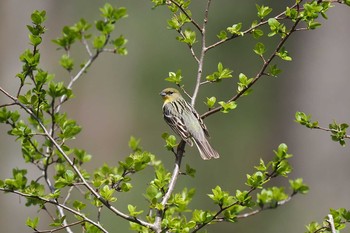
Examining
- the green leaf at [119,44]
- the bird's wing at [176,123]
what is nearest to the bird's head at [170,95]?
the bird's wing at [176,123]

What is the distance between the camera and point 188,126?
333cm

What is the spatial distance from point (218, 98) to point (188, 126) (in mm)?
8065

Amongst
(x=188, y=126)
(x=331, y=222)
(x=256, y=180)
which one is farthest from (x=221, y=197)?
(x=188, y=126)

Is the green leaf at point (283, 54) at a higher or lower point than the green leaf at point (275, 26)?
lower

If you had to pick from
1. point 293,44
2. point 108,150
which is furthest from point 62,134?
point 108,150

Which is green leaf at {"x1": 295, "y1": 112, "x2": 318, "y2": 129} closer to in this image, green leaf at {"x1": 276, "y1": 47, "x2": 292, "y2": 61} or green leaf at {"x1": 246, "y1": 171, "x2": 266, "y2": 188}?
green leaf at {"x1": 276, "y1": 47, "x2": 292, "y2": 61}

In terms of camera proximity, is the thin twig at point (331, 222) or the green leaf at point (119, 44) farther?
the green leaf at point (119, 44)

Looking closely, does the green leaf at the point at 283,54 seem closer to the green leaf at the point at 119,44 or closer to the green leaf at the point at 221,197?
the green leaf at the point at 221,197

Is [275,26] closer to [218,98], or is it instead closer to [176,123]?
[176,123]

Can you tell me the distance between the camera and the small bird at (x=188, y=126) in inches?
123

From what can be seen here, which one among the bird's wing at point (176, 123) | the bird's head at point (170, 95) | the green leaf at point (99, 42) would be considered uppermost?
the bird's head at point (170, 95)

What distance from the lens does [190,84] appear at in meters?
11.6

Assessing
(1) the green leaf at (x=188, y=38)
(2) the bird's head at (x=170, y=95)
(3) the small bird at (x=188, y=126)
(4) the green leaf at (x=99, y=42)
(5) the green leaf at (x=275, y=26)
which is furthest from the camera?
(2) the bird's head at (x=170, y=95)

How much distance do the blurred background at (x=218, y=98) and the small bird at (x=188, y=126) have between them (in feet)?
7.44
